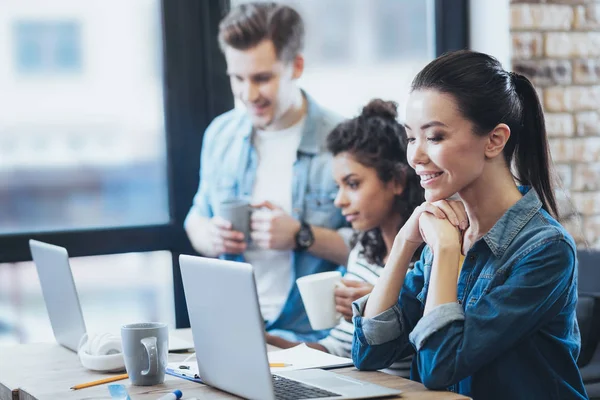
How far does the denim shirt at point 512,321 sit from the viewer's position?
159cm

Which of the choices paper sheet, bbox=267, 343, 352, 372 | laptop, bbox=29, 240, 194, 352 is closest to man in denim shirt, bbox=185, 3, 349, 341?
laptop, bbox=29, 240, 194, 352

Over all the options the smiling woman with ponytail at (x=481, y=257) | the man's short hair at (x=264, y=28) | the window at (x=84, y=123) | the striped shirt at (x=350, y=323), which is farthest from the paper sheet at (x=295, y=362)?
the window at (x=84, y=123)

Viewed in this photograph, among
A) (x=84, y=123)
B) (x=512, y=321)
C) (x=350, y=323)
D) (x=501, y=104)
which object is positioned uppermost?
(x=501, y=104)

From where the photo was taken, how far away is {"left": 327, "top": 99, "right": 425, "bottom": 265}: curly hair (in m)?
2.48

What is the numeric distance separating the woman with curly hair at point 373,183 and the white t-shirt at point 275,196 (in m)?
0.51

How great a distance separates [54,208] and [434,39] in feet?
5.43

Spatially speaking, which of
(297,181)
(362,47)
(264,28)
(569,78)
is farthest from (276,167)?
(569,78)

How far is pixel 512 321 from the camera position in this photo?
158cm

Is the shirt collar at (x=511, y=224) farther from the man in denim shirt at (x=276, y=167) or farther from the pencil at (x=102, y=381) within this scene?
the man in denim shirt at (x=276, y=167)

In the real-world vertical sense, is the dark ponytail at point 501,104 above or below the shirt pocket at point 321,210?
above

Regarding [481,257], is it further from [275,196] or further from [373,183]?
[275,196]

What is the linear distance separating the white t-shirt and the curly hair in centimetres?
49

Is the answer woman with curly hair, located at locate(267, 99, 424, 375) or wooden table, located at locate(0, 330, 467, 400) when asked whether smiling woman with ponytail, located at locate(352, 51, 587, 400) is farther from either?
woman with curly hair, located at locate(267, 99, 424, 375)

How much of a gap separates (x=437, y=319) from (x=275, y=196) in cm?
155
